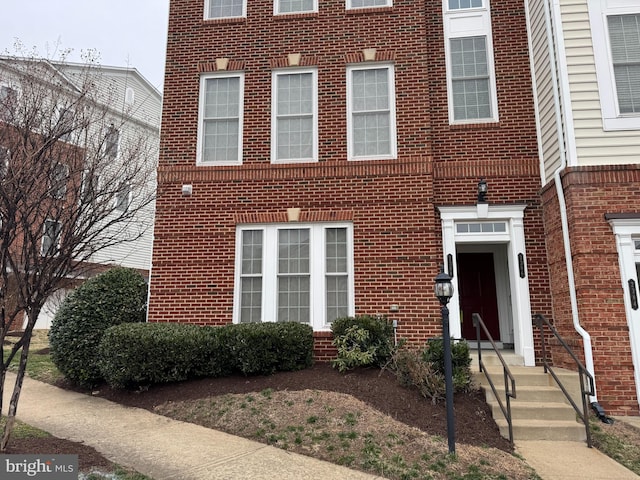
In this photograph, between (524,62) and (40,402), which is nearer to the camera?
(40,402)

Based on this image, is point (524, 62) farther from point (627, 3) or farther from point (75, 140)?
point (75, 140)

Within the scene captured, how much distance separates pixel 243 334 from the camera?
24.2ft

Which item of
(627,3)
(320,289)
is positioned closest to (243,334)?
(320,289)

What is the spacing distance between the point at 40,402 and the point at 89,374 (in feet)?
2.69

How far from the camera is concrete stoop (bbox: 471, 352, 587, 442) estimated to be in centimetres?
577

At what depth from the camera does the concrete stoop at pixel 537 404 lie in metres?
5.77

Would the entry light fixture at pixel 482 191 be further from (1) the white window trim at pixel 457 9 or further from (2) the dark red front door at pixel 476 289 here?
(1) the white window trim at pixel 457 9

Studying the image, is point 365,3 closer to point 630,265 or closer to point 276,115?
point 276,115

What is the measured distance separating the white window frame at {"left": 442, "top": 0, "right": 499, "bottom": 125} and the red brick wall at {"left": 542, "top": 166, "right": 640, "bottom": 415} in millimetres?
2675

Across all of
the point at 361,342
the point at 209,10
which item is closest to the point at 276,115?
the point at 209,10

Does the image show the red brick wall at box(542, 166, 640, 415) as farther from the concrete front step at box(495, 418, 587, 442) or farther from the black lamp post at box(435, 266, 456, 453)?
the black lamp post at box(435, 266, 456, 453)

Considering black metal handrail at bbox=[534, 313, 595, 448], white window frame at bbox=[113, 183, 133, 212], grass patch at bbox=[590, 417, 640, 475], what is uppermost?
white window frame at bbox=[113, 183, 133, 212]

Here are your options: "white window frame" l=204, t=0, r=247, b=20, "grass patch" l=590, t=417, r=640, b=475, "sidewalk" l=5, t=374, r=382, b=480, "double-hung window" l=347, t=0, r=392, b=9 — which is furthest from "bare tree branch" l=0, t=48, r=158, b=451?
"grass patch" l=590, t=417, r=640, b=475

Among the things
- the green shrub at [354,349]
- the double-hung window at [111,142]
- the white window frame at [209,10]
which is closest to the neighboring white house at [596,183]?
the green shrub at [354,349]
